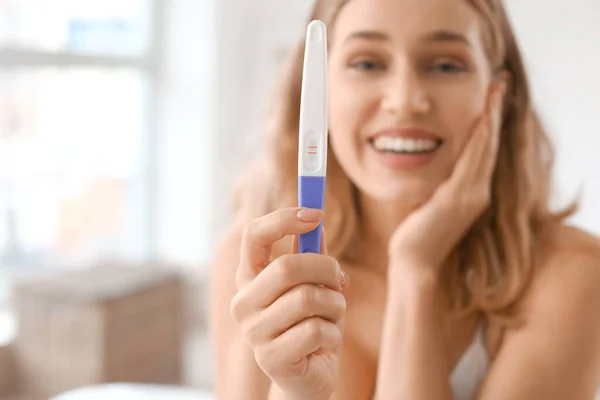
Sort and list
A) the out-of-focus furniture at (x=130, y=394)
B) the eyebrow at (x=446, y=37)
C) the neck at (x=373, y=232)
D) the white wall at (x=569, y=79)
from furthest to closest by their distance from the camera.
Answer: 1. the white wall at (x=569, y=79)
2. the out-of-focus furniture at (x=130, y=394)
3. the neck at (x=373, y=232)
4. the eyebrow at (x=446, y=37)

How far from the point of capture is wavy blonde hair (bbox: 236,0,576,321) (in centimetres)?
60

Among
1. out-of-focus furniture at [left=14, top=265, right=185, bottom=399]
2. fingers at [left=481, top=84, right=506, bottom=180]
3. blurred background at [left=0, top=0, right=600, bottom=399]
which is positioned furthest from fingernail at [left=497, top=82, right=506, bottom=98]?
out-of-focus furniture at [left=14, top=265, right=185, bottom=399]

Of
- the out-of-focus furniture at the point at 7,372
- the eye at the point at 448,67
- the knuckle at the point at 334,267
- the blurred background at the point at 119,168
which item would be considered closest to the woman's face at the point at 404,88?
the eye at the point at 448,67

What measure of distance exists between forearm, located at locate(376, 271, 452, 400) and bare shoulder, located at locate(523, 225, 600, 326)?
86mm

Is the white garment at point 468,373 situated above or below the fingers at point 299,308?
below

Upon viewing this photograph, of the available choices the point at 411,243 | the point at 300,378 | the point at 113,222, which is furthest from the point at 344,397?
the point at 113,222

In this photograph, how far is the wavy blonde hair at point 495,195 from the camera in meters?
0.60

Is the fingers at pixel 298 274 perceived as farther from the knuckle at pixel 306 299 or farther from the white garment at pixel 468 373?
the white garment at pixel 468 373

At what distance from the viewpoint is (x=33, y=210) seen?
4.90 ft

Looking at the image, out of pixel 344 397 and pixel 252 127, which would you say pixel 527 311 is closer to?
pixel 344 397

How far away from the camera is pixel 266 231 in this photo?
13.4 inches

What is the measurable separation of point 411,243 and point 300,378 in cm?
24

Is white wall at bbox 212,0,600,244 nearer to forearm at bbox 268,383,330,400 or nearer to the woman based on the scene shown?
the woman

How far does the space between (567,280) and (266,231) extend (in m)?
0.33
